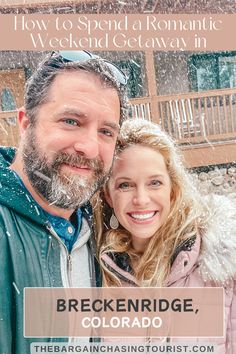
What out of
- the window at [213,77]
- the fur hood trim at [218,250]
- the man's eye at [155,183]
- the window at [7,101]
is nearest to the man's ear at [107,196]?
the man's eye at [155,183]

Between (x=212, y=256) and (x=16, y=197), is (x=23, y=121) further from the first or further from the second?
(x=212, y=256)

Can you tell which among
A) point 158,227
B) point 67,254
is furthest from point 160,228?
point 67,254

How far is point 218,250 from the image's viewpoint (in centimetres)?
110

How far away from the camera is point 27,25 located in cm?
123

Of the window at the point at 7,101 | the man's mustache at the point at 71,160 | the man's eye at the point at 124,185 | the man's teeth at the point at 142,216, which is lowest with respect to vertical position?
the man's teeth at the point at 142,216

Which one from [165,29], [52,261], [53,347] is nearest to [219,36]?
[165,29]

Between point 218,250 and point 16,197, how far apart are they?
465 millimetres

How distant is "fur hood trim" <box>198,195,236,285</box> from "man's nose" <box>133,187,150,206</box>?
0.16 meters

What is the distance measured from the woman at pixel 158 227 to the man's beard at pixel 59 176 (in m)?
0.11

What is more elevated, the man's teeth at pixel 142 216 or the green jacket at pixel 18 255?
the man's teeth at pixel 142 216

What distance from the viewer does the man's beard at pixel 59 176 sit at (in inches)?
39.4

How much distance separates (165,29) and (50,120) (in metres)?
0.45

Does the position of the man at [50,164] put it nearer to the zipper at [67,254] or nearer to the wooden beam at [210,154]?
the zipper at [67,254]

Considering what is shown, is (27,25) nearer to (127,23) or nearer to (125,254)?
(127,23)
